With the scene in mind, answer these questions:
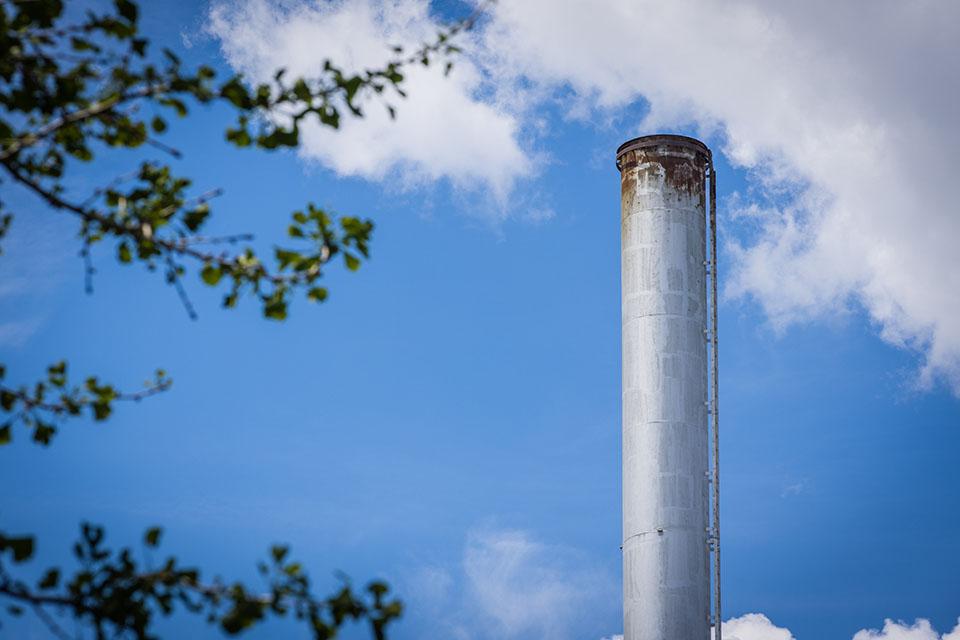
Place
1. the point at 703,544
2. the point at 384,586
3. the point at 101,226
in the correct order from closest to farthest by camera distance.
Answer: the point at 384,586, the point at 101,226, the point at 703,544

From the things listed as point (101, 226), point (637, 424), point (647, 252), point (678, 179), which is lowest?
point (101, 226)

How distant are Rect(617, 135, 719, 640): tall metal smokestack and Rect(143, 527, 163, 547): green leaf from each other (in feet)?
41.2

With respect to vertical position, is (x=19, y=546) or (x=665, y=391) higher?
(x=665, y=391)

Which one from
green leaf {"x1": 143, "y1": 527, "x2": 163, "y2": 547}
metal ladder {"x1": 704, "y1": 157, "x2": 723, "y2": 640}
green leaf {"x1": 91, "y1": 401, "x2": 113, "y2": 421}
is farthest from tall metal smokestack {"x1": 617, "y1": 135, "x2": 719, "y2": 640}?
green leaf {"x1": 143, "y1": 527, "x2": 163, "y2": 547}

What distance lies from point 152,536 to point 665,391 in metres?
12.8

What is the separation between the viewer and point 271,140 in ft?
18.3

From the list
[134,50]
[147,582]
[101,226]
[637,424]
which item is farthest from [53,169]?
[637,424]

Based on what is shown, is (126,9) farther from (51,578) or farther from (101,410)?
(51,578)

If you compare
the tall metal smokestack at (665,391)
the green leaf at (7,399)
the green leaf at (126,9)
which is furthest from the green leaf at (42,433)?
the tall metal smokestack at (665,391)

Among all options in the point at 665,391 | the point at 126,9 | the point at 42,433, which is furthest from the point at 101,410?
the point at 665,391

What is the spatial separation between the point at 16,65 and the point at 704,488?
44.4 feet

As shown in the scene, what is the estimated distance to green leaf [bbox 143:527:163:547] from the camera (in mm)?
4773

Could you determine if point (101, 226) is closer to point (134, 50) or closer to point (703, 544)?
point (134, 50)

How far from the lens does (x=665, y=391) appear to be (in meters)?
16.9
